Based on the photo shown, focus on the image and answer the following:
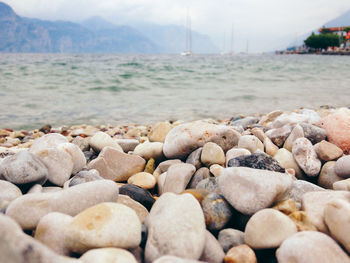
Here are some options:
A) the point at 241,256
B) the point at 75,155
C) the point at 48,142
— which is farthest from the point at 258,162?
the point at 48,142

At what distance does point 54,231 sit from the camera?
1.27 m

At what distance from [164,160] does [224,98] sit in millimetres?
6845

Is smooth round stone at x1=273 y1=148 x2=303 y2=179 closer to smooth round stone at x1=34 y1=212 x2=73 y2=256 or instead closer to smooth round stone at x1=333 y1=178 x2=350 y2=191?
smooth round stone at x1=333 y1=178 x2=350 y2=191

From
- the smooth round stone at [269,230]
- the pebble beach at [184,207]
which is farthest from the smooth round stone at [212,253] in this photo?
the smooth round stone at [269,230]

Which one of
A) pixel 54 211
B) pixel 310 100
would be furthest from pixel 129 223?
pixel 310 100

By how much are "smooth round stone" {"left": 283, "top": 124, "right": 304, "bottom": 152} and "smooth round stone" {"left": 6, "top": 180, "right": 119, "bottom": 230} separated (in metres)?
1.74

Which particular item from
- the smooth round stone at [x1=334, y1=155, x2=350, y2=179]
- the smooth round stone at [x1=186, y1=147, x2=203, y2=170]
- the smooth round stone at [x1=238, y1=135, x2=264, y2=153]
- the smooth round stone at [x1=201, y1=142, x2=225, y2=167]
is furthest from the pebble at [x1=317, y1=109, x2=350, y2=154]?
the smooth round stone at [x1=186, y1=147, x2=203, y2=170]

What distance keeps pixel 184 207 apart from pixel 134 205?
0.48m

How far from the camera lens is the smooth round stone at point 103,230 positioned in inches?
46.0

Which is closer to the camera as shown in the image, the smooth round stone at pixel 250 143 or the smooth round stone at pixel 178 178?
the smooth round stone at pixel 178 178

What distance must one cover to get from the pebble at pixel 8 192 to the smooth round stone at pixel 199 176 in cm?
113

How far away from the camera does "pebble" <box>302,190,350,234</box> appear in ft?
4.62

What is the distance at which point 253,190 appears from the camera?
1.53 m

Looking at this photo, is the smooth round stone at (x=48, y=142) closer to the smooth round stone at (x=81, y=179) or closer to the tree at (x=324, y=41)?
the smooth round stone at (x=81, y=179)
